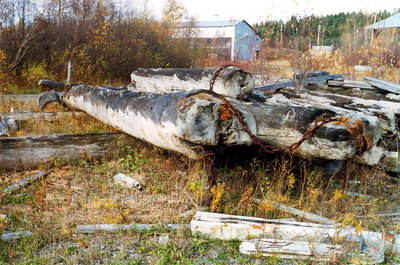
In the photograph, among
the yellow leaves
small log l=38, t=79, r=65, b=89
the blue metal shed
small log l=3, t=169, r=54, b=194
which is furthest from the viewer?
the blue metal shed

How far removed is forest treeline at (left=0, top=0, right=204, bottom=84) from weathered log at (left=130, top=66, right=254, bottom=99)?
605 cm

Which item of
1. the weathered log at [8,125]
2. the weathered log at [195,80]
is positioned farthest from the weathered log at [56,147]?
the weathered log at [8,125]

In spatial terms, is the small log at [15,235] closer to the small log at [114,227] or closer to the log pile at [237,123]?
the small log at [114,227]

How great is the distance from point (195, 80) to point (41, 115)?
3.68 metres

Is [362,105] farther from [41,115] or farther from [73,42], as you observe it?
[73,42]

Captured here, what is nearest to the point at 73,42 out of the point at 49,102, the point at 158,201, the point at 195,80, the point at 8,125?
the point at 49,102

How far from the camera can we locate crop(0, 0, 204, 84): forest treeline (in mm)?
12008

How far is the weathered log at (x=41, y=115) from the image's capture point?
7559 mm

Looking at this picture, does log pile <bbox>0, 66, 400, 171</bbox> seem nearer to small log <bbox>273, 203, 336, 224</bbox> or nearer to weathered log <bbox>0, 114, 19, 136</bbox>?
small log <bbox>273, 203, 336, 224</bbox>

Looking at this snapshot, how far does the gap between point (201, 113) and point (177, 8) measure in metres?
21.2

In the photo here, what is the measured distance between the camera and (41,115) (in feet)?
25.3

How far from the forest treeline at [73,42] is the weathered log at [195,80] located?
6.05 meters

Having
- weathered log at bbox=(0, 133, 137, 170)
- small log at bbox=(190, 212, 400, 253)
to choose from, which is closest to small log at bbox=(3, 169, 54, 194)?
weathered log at bbox=(0, 133, 137, 170)

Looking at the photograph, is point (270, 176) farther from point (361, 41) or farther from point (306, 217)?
point (361, 41)
